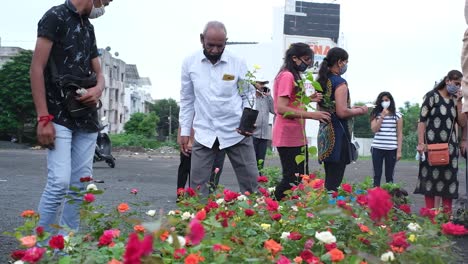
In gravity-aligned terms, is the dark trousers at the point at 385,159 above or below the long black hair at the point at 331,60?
below

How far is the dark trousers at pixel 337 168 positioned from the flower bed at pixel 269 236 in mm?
1501

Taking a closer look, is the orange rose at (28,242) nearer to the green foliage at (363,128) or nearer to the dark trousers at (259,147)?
the dark trousers at (259,147)

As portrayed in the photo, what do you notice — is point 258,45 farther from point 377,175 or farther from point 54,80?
point 54,80

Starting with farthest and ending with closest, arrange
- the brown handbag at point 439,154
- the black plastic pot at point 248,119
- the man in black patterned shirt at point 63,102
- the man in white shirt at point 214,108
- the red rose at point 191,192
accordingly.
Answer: the brown handbag at point 439,154
the man in white shirt at point 214,108
the black plastic pot at point 248,119
the red rose at point 191,192
the man in black patterned shirt at point 63,102

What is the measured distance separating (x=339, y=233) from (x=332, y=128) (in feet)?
7.59

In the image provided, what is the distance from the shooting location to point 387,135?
9047 mm

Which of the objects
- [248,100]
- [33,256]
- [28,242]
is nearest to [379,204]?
[33,256]

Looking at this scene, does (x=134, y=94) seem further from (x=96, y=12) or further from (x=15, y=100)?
(x=96, y=12)

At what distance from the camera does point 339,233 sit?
3373 millimetres

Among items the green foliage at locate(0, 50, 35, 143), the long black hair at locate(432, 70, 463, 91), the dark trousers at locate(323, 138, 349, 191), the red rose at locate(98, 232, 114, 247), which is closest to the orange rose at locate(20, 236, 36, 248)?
the red rose at locate(98, 232, 114, 247)

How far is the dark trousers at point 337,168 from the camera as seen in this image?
5590 millimetres

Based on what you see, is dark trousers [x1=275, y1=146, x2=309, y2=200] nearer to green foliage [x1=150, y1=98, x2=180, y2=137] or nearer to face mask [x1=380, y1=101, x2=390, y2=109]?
face mask [x1=380, y1=101, x2=390, y2=109]

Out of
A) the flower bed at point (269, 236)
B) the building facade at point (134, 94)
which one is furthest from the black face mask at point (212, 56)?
the building facade at point (134, 94)

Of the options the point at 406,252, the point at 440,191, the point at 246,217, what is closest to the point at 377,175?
the point at 440,191
